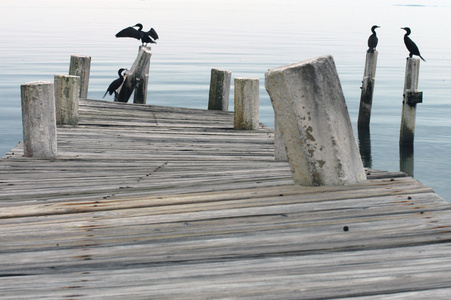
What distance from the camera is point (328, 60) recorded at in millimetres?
4008

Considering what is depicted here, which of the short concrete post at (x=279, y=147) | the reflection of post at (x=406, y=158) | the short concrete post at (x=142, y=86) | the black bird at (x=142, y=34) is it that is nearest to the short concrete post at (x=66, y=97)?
the short concrete post at (x=279, y=147)

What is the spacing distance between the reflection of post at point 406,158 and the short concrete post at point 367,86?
79.2 inches

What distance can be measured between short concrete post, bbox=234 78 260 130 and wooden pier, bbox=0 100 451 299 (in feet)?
11.0

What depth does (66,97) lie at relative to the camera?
8.46 metres

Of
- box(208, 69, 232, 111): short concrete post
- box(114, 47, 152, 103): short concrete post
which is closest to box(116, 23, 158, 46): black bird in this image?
box(114, 47, 152, 103): short concrete post

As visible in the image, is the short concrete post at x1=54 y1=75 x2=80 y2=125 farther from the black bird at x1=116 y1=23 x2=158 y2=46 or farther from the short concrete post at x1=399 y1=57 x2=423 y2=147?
the short concrete post at x1=399 y1=57 x2=423 y2=147

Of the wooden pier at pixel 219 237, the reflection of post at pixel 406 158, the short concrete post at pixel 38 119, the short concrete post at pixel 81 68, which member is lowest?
the reflection of post at pixel 406 158

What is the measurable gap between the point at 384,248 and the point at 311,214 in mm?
562

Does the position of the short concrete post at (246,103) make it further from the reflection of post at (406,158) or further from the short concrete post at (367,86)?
the short concrete post at (367,86)

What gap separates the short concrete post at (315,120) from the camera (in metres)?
3.98

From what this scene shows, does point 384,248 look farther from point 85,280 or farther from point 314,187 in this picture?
point 85,280

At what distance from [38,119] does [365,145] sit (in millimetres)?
10755

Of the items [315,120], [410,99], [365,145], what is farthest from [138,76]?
[315,120]

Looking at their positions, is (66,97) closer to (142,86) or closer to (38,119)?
(38,119)
